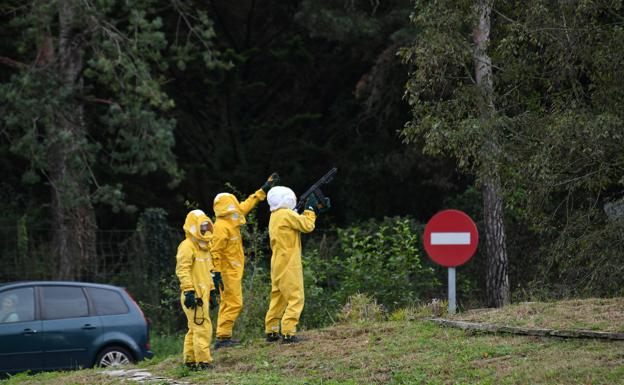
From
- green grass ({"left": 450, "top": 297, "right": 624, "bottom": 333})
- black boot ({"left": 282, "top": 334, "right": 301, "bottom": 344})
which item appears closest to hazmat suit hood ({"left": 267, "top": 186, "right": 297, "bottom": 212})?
black boot ({"left": 282, "top": 334, "right": 301, "bottom": 344})

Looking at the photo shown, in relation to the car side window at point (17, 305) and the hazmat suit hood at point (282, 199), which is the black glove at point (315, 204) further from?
the car side window at point (17, 305)

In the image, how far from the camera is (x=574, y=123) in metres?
11.7

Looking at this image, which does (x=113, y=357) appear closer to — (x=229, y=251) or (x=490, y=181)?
(x=229, y=251)

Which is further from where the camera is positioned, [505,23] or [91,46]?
[91,46]

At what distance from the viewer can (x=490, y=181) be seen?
1416cm

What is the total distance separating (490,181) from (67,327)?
601 cm

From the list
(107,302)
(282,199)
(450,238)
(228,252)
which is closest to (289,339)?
(228,252)

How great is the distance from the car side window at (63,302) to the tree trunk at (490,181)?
5818 millimetres

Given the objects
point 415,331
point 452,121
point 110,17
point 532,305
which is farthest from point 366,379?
point 110,17

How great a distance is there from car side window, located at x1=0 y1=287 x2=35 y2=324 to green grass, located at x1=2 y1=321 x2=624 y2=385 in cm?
132

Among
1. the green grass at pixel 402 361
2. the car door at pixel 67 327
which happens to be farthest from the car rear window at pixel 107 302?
the green grass at pixel 402 361

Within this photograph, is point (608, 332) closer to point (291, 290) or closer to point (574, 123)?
point (574, 123)

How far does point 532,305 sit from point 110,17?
15.1m

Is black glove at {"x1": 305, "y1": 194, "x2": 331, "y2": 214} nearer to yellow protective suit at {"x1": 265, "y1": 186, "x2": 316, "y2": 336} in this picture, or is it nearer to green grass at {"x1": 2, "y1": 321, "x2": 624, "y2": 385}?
yellow protective suit at {"x1": 265, "y1": 186, "x2": 316, "y2": 336}
